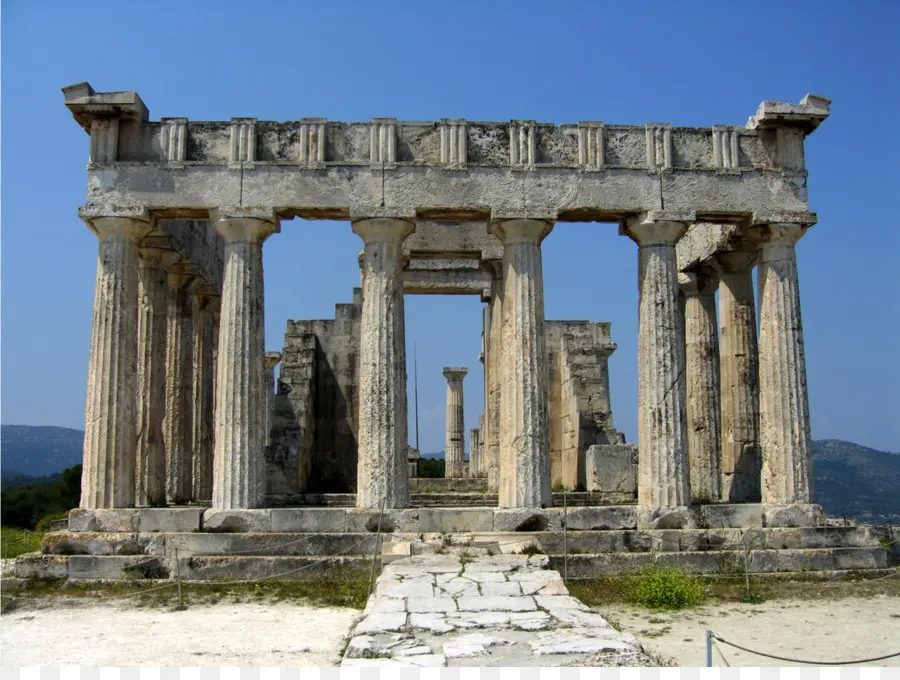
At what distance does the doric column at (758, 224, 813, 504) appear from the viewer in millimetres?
18578

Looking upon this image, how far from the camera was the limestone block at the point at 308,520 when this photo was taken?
57.5ft

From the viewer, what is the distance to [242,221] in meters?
18.3

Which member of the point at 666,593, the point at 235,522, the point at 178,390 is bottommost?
the point at 666,593

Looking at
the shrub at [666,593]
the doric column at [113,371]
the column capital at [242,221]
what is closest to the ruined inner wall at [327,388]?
the doric column at [113,371]

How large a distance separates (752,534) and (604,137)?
834 centimetres

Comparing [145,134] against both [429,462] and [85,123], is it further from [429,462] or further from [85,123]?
[429,462]

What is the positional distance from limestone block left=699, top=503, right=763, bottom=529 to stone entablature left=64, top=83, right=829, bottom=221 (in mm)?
5848

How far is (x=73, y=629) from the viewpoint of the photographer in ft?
43.5

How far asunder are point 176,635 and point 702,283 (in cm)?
1495

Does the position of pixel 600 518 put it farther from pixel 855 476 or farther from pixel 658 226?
pixel 855 476

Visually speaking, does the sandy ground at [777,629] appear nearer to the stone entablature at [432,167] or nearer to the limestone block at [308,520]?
the limestone block at [308,520]

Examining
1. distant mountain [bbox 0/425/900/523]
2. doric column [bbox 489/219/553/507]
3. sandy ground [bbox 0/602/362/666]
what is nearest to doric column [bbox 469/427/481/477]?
doric column [bbox 489/219/553/507]

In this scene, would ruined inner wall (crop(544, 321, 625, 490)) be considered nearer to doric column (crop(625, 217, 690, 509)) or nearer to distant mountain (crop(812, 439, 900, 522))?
doric column (crop(625, 217, 690, 509))

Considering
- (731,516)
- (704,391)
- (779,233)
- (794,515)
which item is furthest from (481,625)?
(704,391)
